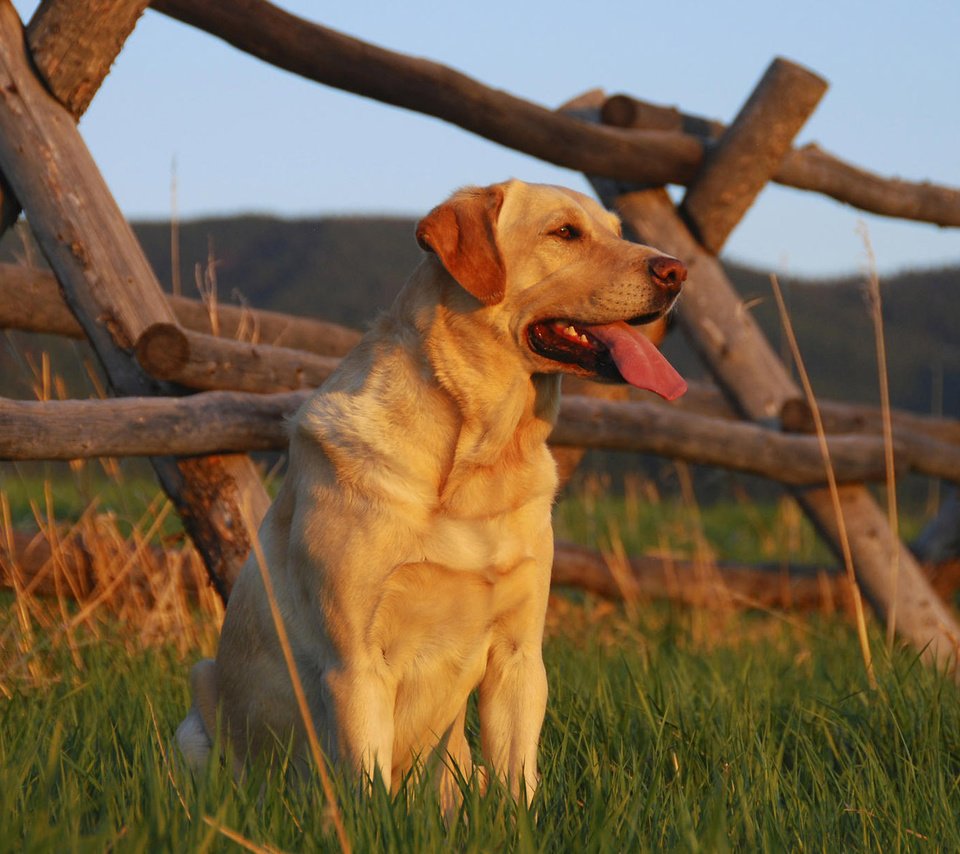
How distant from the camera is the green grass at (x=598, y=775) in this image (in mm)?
1979

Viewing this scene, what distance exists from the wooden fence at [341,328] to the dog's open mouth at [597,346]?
1.22 meters

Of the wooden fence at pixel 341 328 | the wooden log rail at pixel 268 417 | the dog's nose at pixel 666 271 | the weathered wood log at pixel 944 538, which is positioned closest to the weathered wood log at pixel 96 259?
the wooden fence at pixel 341 328

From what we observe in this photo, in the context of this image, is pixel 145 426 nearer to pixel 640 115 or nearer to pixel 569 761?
pixel 569 761

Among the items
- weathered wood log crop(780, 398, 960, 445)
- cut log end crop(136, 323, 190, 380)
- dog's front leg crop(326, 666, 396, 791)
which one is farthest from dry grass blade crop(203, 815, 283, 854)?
weathered wood log crop(780, 398, 960, 445)

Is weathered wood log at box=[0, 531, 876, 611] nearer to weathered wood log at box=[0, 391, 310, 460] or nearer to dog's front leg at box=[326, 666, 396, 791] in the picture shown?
weathered wood log at box=[0, 391, 310, 460]

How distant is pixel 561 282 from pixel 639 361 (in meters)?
0.27

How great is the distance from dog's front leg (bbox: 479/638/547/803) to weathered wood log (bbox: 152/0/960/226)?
2335 mm

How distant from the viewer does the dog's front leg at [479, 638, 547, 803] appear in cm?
268

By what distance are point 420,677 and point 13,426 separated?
4.55 ft

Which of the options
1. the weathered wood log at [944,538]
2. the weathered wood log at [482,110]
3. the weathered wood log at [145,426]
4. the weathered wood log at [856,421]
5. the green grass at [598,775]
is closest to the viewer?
the green grass at [598,775]

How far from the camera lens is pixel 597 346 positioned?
2.83m

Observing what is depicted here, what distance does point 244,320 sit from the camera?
4.57 m

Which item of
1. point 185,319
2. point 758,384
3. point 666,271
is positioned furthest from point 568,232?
point 758,384

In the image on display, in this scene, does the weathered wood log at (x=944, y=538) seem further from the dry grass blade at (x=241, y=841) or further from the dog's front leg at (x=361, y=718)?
the dry grass blade at (x=241, y=841)
